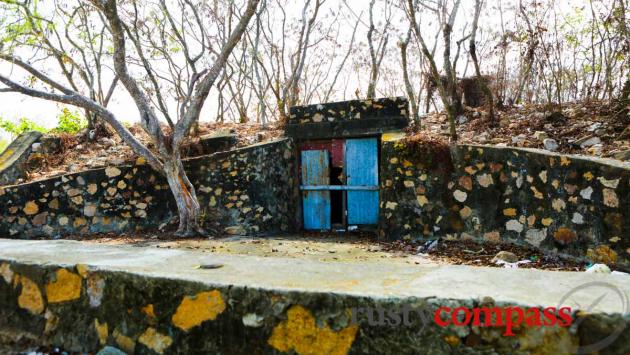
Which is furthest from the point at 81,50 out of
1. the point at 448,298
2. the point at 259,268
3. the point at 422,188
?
the point at 448,298

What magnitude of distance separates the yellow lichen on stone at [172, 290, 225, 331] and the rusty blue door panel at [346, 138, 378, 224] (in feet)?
19.4

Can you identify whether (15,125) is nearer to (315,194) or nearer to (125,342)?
(315,194)

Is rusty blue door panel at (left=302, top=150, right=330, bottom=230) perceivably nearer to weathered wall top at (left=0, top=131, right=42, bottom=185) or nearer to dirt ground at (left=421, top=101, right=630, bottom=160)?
dirt ground at (left=421, top=101, right=630, bottom=160)

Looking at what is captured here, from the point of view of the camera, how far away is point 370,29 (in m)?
10.9

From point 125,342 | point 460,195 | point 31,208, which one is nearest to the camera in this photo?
point 125,342

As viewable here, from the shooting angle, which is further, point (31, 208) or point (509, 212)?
point (31, 208)

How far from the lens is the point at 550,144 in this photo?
537cm

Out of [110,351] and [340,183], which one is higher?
[340,183]

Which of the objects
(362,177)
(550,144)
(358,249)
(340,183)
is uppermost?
(550,144)

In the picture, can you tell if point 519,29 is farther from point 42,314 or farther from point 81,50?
point 81,50

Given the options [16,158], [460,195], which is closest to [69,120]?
[16,158]

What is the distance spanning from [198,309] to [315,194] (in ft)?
20.5

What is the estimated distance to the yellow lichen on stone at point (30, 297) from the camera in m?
1.81

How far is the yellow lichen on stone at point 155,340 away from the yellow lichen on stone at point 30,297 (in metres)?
0.57
